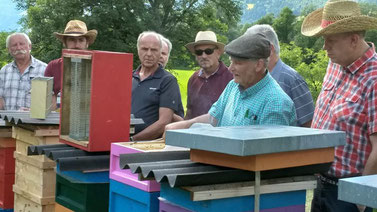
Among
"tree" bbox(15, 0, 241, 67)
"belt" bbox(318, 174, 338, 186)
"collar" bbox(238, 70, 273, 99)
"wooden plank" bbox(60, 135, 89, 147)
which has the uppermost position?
"tree" bbox(15, 0, 241, 67)

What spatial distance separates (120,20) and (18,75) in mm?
25347

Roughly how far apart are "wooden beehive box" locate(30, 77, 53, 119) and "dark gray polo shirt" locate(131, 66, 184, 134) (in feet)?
3.03

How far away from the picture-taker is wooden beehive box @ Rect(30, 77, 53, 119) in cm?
496

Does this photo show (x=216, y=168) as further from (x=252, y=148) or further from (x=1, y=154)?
(x=1, y=154)

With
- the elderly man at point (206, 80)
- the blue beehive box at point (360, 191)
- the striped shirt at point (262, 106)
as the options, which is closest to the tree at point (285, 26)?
the elderly man at point (206, 80)

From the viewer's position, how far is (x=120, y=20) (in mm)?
32562

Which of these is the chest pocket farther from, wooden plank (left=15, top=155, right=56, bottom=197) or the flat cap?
wooden plank (left=15, top=155, right=56, bottom=197)

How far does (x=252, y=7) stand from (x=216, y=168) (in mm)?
122409

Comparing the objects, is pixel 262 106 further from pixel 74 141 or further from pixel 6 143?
pixel 6 143

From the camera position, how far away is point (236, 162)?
291 centimetres

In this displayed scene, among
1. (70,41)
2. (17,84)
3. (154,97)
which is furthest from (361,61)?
(17,84)

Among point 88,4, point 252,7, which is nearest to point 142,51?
point 88,4

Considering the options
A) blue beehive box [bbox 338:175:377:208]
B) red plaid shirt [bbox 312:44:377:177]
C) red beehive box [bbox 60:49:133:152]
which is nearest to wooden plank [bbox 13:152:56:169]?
red beehive box [bbox 60:49:133:152]

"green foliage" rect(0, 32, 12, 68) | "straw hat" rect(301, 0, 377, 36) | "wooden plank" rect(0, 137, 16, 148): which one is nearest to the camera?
"straw hat" rect(301, 0, 377, 36)
